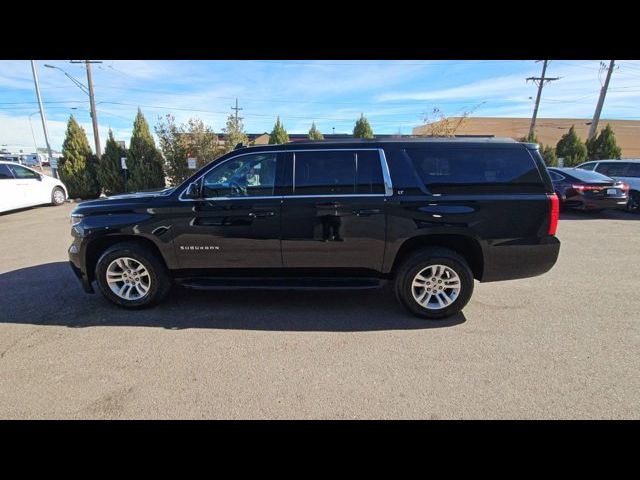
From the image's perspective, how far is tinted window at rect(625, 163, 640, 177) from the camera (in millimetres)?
10816

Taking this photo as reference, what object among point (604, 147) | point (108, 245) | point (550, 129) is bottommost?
point (108, 245)

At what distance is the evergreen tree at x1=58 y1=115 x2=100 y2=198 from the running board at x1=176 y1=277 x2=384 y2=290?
1561 cm

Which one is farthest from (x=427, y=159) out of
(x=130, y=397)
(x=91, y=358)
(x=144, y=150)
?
(x=144, y=150)

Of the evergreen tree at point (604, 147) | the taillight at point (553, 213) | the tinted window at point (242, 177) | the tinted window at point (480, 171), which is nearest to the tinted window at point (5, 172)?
the tinted window at point (242, 177)

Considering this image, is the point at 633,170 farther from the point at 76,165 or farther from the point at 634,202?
the point at 76,165

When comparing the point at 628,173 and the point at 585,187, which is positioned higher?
the point at 628,173

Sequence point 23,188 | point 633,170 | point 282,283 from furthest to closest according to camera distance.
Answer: point 23,188 → point 633,170 → point 282,283

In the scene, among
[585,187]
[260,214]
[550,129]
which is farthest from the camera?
[550,129]

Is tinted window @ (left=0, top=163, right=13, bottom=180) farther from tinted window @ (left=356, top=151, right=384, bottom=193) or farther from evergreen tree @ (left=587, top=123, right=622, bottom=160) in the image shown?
evergreen tree @ (left=587, top=123, right=622, bottom=160)

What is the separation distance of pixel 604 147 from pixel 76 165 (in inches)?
1177

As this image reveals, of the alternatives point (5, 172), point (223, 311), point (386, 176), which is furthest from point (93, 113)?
point (386, 176)

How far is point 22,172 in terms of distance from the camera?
11.4m

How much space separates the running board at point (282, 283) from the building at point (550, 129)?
154 feet

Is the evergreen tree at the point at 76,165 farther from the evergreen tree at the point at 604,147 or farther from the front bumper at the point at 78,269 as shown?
the evergreen tree at the point at 604,147
